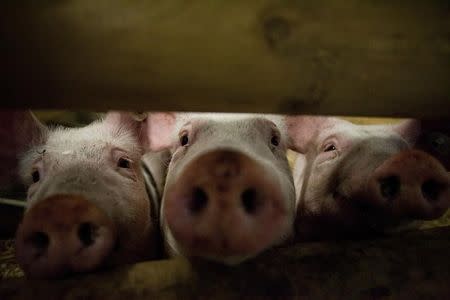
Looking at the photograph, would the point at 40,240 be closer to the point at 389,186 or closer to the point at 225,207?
the point at 225,207

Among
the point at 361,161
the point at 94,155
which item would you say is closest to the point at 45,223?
the point at 94,155

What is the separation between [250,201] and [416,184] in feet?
2.17

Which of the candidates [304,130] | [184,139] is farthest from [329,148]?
[184,139]

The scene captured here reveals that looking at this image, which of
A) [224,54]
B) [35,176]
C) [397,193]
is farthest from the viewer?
[35,176]

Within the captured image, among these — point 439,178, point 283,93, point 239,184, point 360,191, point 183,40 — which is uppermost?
point 183,40

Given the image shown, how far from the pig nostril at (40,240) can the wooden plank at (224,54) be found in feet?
2.07

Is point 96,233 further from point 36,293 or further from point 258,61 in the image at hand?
point 258,61

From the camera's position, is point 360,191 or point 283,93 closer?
point 283,93

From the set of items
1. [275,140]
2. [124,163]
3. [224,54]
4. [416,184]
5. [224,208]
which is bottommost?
[124,163]

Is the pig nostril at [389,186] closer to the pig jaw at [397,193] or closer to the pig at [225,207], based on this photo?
the pig jaw at [397,193]

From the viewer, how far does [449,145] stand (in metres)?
2.29

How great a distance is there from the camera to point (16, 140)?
2.59 meters

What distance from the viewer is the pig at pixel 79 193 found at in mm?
1456

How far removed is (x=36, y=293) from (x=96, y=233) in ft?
0.99
